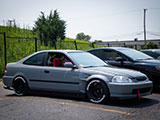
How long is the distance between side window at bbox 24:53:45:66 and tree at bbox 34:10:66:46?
4828 cm

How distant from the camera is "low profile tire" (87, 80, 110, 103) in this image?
22.7 ft

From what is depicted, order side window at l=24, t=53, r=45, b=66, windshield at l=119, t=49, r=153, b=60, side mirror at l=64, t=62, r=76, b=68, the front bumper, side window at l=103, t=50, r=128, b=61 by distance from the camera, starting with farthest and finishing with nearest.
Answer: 1. side window at l=103, t=50, r=128, b=61
2. windshield at l=119, t=49, r=153, b=60
3. side window at l=24, t=53, r=45, b=66
4. side mirror at l=64, t=62, r=76, b=68
5. the front bumper

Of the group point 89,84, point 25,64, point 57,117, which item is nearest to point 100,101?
point 89,84

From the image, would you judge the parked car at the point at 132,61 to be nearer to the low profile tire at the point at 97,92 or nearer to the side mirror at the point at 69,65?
the side mirror at the point at 69,65

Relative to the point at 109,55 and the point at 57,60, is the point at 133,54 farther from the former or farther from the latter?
the point at 57,60

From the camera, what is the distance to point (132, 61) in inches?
385

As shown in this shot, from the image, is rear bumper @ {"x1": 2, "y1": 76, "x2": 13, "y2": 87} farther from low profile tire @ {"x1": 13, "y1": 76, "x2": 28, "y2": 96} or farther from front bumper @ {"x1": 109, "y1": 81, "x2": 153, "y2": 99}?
front bumper @ {"x1": 109, "y1": 81, "x2": 153, "y2": 99}

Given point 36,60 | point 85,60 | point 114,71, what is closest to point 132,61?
point 85,60

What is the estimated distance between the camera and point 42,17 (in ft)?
195

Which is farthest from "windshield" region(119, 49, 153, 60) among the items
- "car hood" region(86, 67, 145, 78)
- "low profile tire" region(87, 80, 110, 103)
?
"low profile tire" region(87, 80, 110, 103)

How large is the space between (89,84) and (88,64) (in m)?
0.80

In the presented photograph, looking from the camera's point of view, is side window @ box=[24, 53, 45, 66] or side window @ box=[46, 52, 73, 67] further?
Result: side window @ box=[24, 53, 45, 66]

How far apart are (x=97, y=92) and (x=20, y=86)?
262 cm

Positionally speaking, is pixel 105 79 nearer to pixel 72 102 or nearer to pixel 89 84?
pixel 89 84
